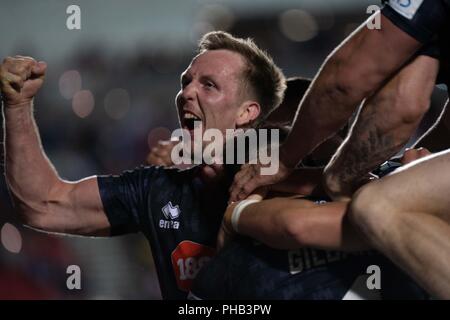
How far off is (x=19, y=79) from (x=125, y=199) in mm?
688

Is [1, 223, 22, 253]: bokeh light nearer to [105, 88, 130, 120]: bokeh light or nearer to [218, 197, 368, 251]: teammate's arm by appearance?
[105, 88, 130, 120]: bokeh light

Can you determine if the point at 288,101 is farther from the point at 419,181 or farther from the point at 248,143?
the point at 419,181

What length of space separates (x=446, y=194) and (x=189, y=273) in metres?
1.21

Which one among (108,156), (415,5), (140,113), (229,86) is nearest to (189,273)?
(229,86)

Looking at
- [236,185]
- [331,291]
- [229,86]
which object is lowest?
[331,291]

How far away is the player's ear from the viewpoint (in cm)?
362

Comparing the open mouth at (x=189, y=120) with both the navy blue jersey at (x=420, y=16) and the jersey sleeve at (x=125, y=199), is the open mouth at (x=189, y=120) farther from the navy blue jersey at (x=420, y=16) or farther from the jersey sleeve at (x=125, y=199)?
the navy blue jersey at (x=420, y=16)

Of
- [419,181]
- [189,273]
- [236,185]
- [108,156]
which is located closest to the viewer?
[419,181]

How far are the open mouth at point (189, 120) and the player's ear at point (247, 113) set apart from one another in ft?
0.66

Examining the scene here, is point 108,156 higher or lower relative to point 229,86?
lower

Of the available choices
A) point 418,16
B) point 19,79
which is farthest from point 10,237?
point 418,16

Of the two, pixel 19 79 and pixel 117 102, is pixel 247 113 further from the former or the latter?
pixel 117 102

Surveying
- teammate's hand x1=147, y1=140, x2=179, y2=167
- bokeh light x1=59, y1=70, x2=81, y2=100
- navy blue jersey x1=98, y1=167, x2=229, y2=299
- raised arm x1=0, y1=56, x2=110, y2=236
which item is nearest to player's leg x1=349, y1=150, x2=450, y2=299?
navy blue jersey x1=98, y1=167, x2=229, y2=299
